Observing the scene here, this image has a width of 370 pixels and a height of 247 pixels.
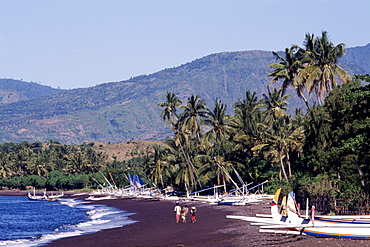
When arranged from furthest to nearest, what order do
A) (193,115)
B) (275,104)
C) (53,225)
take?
(193,115) → (275,104) → (53,225)

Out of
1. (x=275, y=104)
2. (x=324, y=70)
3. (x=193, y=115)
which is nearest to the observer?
(x=324, y=70)

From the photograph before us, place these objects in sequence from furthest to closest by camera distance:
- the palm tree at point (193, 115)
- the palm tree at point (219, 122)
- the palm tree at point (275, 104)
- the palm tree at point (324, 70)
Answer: the palm tree at point (193, 115), the palm tree at point (219, 122), the palm tree at point (275, 104), the palm tree at point (324, 70)

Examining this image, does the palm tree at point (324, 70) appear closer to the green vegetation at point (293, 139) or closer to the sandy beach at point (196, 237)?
the green vegetation at point (293, 139)

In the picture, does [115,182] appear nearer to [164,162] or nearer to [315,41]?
[164,162]

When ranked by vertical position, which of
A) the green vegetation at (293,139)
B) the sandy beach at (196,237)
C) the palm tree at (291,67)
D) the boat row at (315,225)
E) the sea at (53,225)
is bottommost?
the sea at (53,225)

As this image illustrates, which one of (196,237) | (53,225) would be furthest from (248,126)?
(196,237)

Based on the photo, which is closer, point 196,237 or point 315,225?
point 315,225

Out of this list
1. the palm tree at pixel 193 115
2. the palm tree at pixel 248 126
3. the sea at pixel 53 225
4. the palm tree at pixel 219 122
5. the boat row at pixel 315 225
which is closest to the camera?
the boat row at pixel 315 225

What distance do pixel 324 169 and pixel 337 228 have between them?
24747mm

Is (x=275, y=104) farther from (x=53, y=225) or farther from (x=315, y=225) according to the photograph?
(x=315, y=225)

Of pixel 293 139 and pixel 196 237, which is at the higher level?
pixel 293 139

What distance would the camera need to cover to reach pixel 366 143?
109 feet

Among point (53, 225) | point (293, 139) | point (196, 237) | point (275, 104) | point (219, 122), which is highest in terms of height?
point (275, 104)

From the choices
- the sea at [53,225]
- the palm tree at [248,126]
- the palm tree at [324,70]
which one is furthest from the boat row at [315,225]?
the palm tree at [248,126]
